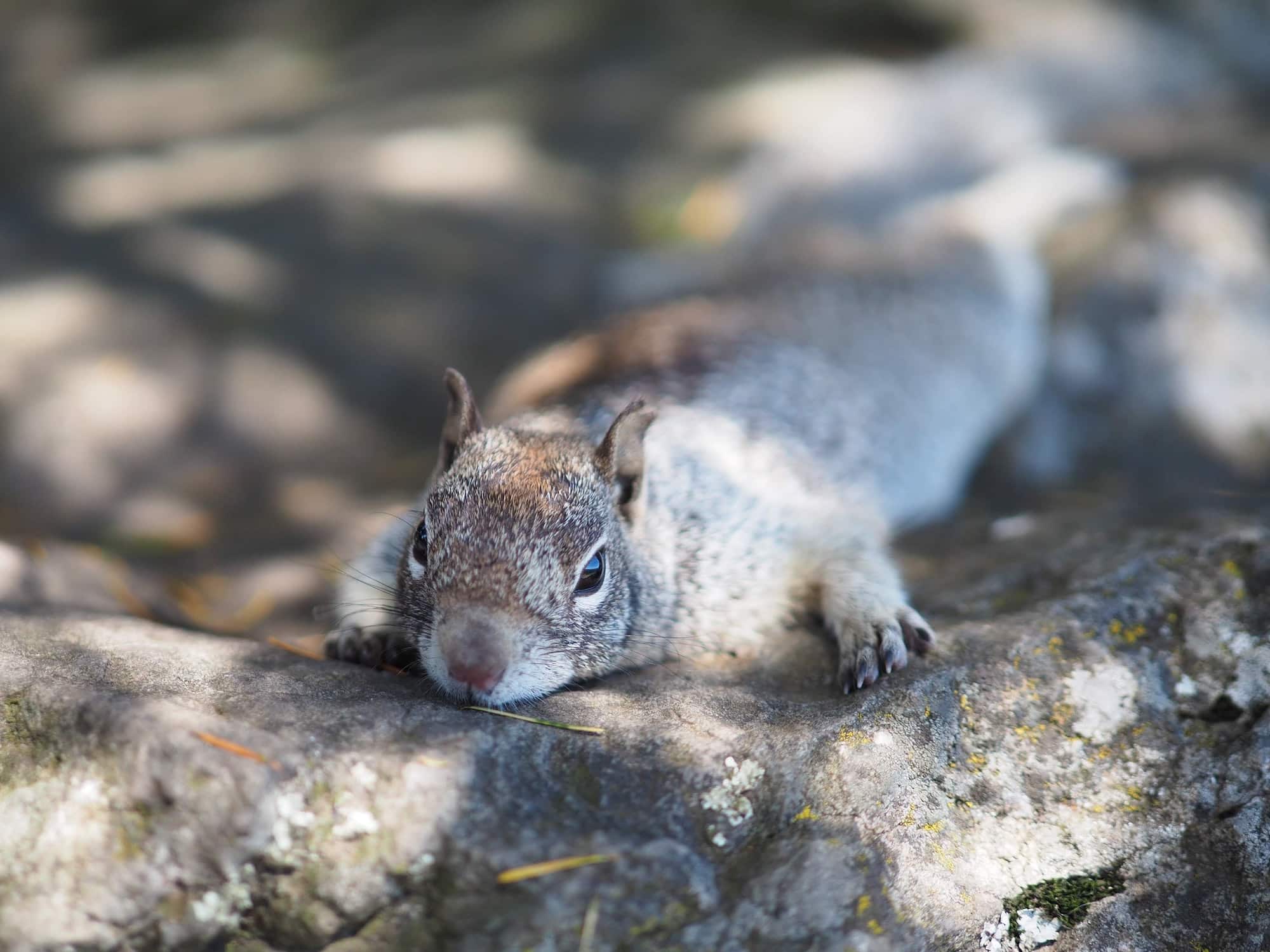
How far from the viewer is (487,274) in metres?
7.15

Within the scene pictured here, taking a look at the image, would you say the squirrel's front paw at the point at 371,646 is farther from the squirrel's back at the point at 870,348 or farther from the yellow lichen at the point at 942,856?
the yellow lichen at the point at 942,856

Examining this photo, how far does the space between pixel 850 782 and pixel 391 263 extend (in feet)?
17.2

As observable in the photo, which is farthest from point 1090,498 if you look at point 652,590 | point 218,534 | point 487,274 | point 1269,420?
point 218,534

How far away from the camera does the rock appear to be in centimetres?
259

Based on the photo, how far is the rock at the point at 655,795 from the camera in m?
2.59

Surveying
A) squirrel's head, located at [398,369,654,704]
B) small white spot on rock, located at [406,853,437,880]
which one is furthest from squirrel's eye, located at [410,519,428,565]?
small white spot on rock, located at [406,853,437,880]

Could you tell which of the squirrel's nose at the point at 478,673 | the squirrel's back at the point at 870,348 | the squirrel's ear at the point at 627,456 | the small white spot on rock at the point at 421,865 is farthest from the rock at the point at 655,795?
the squirrel's back at the point at 870,348

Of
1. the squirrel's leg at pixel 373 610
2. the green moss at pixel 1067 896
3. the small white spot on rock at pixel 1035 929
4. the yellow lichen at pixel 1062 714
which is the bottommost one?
the squirrel's leg at pixel 373 610

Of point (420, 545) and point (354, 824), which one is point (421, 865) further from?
point (420, 545)

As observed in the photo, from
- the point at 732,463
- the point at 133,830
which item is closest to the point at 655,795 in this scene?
the point at 133,830

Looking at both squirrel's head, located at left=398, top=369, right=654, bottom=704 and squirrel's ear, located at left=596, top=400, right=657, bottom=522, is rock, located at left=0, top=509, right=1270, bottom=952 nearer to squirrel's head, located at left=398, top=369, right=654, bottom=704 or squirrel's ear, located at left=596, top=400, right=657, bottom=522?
squirrel's head, located at left=398, top=369, right=654, bottom=704

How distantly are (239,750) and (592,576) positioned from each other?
122 centimetres

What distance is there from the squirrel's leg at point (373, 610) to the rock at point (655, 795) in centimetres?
27

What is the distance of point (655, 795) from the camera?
2850 mm
